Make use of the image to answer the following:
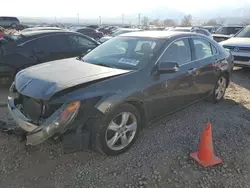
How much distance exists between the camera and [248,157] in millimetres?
3555

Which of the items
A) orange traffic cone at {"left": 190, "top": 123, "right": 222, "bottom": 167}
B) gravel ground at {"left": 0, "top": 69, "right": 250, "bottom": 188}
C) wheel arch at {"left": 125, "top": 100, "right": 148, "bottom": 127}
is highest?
wheel arch at {"left": 125, "top": 100, "right": 148, "bottom": 127}

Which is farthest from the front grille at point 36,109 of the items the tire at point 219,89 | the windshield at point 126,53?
the tire at point 219,89

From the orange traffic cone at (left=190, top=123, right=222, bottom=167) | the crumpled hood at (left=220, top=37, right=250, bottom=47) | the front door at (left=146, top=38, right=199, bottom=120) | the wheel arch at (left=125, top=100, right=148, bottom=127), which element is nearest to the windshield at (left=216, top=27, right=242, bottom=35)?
the crumpled hood at (left=220, top=37, right=250, bottom=47)

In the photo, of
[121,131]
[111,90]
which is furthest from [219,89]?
[111,90]

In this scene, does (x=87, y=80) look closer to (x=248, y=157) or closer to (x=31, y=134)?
(x=31, y=134)

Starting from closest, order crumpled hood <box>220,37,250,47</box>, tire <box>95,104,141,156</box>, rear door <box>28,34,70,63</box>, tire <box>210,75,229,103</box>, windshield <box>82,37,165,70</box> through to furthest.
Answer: tire <box>95,104,141,156</box> < windshield <box>82,37,165,70</box> < tire <box>210,75,229,103</box> < rear door <box>28,34,70,63</box> < crumpled hood <box>220,37,250,47</box>

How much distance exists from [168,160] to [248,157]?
3.62 feet

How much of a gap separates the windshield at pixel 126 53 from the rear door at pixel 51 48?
87.3 inches

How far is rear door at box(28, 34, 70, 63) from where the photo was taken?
6258 millimetres

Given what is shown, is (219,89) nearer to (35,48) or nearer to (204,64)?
(204,64)

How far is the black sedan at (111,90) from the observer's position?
2.94m

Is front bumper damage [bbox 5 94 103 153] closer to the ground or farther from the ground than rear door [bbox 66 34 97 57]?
closer to the ground

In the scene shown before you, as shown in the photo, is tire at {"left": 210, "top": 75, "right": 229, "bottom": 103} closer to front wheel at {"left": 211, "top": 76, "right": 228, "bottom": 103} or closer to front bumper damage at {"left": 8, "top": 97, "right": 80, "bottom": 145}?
front wheel at {"left": 211, "top": 76, "right": 228, "bottom": 103}

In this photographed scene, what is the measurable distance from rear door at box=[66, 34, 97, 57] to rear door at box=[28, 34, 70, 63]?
0.43ft
